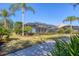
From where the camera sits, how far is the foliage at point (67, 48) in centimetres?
230

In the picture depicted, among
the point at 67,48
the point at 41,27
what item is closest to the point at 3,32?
the point at 41,27

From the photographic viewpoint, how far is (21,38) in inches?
95.2

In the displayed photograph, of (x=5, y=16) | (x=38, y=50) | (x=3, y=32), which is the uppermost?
(x=5, y=16)

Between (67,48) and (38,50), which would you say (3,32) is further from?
(67,48)

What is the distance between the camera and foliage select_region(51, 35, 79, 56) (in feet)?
7.54

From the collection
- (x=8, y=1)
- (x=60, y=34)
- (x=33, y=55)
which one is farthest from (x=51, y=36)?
(x=8, y=1)

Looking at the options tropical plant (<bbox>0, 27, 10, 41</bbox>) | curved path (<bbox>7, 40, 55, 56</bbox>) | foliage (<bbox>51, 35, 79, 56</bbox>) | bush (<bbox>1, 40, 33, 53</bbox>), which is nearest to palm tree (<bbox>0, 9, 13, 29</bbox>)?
tropical plant (<bbox>0, 27, 10, 41</bbox>)

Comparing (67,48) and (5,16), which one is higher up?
(5,16)

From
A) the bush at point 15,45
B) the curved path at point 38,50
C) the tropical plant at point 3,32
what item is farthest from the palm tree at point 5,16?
the curved path at point 38,50

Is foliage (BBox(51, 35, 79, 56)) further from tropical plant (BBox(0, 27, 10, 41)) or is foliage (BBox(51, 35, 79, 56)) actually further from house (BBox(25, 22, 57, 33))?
tropical plant (BBox(0, 27, 10, 41))

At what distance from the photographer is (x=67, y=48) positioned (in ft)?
7.60

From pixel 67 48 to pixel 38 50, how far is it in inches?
13.8

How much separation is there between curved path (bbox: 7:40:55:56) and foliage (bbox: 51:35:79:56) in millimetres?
68

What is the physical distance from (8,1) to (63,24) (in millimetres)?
714
